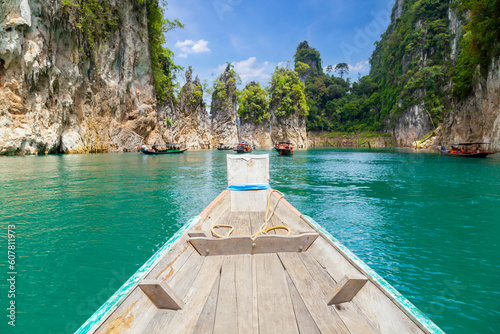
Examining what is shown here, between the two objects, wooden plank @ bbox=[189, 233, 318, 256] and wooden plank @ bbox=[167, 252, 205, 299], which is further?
wooden plank @ bbox=[189, 233, 318, 256]

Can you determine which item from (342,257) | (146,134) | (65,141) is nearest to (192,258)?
(342,257)

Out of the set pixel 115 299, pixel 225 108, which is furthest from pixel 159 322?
pixel 225 108

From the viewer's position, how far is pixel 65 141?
29547 mm

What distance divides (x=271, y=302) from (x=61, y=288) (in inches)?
128

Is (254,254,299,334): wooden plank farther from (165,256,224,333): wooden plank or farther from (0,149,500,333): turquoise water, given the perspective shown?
(0,149,500,333): turquoise water

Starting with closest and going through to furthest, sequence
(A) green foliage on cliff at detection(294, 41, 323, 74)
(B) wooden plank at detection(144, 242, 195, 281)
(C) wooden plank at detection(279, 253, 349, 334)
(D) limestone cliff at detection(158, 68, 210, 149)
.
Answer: (C) wooden plank at detection(279, 253, 349, 334) < (B) wooden plank at detection(144, 242, 195, 281) < (D) limestone cliff at detection(158, 68, 210, 149) < (A) green foliage on cliff at detection(294, 41, 323, 74)

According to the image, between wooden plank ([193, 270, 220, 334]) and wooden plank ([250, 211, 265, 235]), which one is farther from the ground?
wooden plank ([193, 270, 220, 334])

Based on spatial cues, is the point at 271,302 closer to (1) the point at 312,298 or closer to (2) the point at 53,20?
(1) the point at 312,298

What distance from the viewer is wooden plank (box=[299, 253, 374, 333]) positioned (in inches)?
73.0

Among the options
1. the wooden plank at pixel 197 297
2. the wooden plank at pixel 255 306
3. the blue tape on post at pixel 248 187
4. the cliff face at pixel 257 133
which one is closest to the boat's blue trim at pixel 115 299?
the wooden plank at pixel 197 297

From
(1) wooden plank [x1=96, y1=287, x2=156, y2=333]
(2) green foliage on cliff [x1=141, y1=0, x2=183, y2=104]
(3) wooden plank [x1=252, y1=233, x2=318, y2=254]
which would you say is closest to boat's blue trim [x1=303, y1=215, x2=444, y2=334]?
(3) wooden plank [x1=252, y1=233, x2=318, y2=254]

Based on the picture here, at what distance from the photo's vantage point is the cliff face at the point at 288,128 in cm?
6319

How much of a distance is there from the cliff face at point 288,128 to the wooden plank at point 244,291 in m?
62.0

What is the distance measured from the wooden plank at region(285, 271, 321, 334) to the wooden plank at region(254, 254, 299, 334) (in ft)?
0.10
